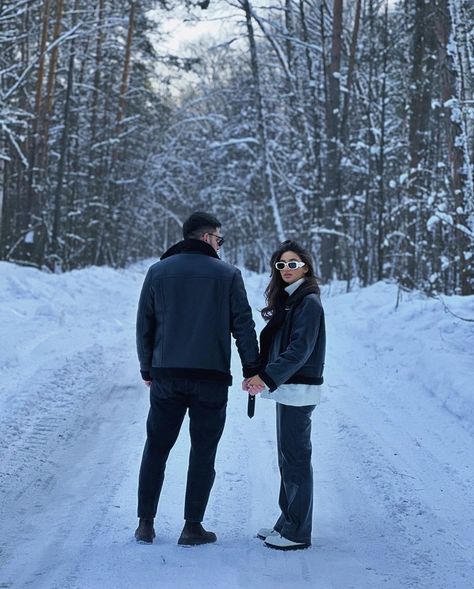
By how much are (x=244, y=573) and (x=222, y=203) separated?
3885 centimetres

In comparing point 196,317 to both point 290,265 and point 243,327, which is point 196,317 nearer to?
point 243,327

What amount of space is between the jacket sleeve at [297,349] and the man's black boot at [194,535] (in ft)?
2.98

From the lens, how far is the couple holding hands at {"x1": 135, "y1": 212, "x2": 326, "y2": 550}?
423 centimetres

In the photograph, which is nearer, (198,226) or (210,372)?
(210,372)

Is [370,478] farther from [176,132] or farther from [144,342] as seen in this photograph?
[176,132]

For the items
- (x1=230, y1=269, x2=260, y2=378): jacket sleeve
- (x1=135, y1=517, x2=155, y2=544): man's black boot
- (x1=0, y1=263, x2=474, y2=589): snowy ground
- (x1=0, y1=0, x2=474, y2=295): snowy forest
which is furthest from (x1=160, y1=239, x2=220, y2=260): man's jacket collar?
(x1=0, y1=0, x2=474, y2=295): snowy forest

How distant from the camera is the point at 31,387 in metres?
7.85

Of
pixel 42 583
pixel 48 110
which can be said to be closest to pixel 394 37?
pixel 48 110

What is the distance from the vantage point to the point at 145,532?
4.23 metres

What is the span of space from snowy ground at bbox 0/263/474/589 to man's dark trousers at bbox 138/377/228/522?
0.26m

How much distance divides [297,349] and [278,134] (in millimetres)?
27428

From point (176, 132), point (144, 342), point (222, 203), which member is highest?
point (176, 132)

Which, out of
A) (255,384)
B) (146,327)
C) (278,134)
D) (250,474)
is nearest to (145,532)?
(255,384)

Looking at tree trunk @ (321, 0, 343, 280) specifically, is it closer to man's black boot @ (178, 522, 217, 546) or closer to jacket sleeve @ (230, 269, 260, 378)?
jacket sleeve @ (230, 269, 260, 378)
